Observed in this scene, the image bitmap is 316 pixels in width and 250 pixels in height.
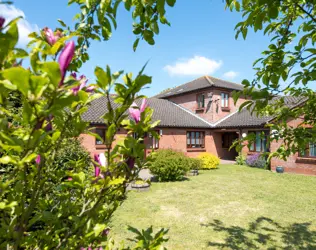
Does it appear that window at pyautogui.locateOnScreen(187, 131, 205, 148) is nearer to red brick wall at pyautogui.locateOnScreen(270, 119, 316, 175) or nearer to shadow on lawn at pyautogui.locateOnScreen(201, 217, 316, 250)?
red brick wall at pyautogui.locateOnScreen(270, 119, 316, 175)

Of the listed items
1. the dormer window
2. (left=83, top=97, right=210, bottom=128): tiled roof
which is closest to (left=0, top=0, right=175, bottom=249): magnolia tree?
(left=83, top=97, right=210, bottom=128): tiled roof

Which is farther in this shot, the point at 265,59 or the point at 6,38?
the point at 265,59

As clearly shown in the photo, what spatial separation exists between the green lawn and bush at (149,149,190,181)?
840mm

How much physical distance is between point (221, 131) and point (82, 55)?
23.9 meters

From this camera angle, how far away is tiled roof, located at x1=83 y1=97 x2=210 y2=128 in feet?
68.2

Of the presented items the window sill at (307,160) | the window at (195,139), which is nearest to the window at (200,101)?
the window at (195,139)

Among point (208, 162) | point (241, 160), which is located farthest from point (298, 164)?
point (208, 162)

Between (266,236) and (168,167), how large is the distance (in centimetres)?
749

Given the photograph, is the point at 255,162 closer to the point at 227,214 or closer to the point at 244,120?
the point at 244,120

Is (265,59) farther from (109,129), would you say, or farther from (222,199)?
(222,199)

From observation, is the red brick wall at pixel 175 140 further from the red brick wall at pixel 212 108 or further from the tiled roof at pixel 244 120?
the red brick wall at pixel 212 108

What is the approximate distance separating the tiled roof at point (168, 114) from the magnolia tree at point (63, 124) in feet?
57.7

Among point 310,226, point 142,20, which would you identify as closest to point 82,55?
point 142,20

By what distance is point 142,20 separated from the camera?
7.17 feet
